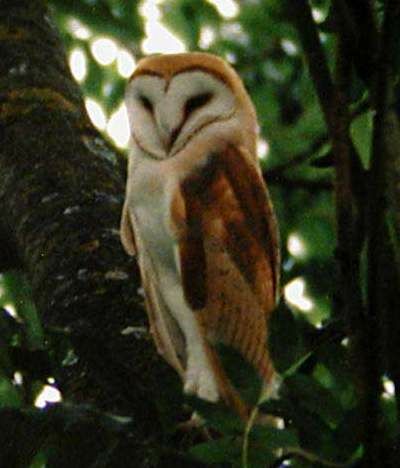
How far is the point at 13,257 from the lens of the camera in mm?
2881

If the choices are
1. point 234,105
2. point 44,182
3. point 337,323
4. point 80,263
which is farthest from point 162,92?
point 337,323

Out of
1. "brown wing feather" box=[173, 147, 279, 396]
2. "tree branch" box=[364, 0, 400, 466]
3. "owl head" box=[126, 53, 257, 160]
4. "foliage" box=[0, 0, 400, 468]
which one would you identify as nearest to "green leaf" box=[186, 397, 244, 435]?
"foliage" box=[0, 0, 400, 468]

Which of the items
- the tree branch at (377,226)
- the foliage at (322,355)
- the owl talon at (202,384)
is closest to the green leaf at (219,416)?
the foliage at (322,355)

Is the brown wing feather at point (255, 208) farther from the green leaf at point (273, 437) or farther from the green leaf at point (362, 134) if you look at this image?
the green leaf at point (273, 437)

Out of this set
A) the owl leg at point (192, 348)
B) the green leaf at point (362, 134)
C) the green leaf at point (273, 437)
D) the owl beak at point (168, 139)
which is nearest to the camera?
the green leaf at point (273, 437)

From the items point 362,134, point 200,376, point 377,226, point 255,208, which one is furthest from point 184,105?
point 377,226

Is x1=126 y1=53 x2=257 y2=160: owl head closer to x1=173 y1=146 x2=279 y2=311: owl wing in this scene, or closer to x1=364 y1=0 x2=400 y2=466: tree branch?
x1=173 y1=146 x2=279 y2=311: owl wing

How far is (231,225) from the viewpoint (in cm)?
255

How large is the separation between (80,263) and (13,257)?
534 mm

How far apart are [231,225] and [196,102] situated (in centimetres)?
35

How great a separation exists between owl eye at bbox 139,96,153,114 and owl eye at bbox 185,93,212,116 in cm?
9

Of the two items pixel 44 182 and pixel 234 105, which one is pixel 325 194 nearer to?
pixel 234 105

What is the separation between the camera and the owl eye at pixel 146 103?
276 centimetres

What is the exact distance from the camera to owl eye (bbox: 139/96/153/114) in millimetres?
2758
